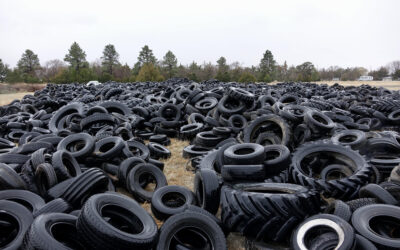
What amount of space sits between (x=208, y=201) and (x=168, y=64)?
66.3m

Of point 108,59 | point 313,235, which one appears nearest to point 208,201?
point 313,235

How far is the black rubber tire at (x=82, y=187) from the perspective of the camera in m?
3.75

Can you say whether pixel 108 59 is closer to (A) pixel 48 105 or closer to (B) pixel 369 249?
(A) pixel 48 105

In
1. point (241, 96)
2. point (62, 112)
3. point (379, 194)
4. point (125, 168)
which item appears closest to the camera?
point (379, 194)

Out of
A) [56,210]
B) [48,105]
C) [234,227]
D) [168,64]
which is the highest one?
[168,64]

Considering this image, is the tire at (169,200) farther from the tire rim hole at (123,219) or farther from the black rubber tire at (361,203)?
the black rubber tire at (361,203)

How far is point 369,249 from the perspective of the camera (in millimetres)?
2754

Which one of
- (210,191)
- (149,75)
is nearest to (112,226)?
(210,191)

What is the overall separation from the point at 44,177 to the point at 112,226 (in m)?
2.32

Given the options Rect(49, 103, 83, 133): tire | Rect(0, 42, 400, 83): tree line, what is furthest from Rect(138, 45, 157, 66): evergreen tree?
Rect(49, 103, 83, 133): tire

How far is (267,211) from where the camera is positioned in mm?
3338

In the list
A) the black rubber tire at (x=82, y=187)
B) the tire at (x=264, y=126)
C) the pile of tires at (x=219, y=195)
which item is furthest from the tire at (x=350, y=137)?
the black rubber tire at (x=82, y=187)

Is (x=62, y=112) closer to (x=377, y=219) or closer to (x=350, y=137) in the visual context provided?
(x=350, y=137)

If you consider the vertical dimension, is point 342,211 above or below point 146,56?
below
